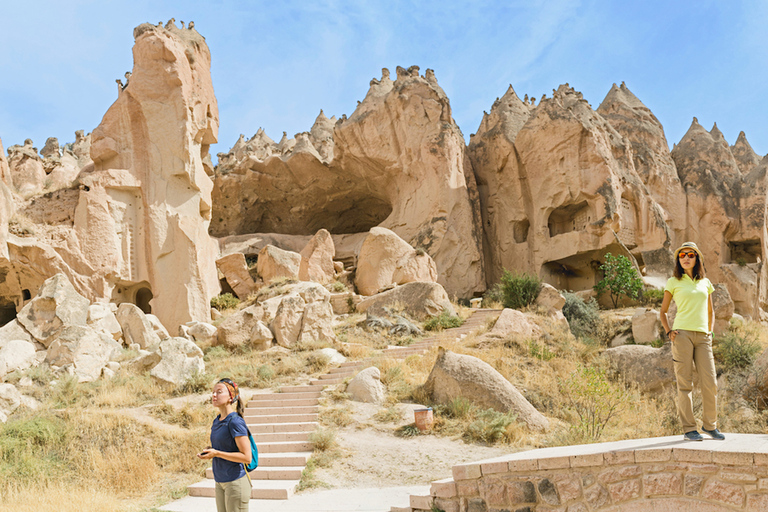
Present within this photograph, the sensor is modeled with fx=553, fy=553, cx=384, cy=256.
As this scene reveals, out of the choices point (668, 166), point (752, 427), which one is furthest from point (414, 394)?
point (668, 166)

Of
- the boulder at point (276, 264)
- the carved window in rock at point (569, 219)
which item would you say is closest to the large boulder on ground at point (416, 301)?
the boulder at point (276, 264)

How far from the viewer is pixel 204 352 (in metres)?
13.3

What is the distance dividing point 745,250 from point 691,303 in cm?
2798

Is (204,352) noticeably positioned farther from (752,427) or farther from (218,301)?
(752,427)

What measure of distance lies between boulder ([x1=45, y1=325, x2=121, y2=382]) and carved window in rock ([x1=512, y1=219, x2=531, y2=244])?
1846 centimetres

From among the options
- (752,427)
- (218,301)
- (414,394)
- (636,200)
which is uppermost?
(636,200)

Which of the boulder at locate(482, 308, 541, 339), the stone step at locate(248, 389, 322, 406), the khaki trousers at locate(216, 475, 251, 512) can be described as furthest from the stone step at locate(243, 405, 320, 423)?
the khaki trousers at locate(216, 475, 251, 512)

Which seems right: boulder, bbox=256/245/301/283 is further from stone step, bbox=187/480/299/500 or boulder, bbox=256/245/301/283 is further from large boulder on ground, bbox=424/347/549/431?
stone step, bbox=187/480/299/500

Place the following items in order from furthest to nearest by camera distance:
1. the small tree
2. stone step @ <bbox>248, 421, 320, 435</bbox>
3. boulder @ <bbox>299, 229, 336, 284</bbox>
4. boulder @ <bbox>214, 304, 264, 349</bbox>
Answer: boulder @ <bbox>299, 229, 336, 284</bbox> < the small tree < boulder @ <bbox>214, 304, 264, 349</bbox> < stone step @ <bbox>248, 421, 320, 435</bbox>

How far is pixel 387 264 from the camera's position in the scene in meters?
19.7

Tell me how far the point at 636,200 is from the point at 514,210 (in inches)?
204

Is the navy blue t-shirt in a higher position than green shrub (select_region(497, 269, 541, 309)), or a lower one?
lower

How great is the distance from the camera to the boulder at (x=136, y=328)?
588 inches

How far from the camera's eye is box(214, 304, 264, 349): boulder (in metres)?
13.4
